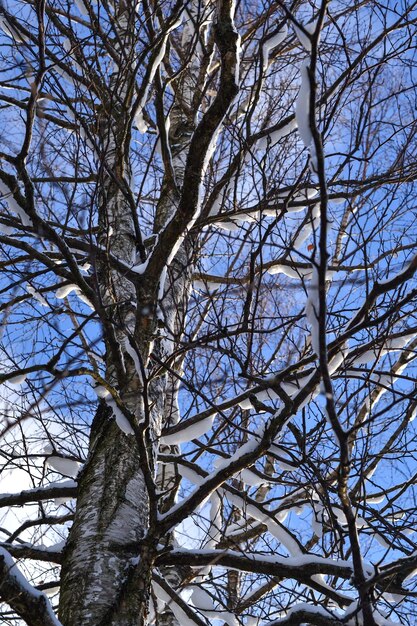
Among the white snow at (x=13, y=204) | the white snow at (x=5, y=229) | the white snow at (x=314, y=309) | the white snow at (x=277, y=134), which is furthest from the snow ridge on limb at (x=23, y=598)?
the white snow at (x=277, y=134)

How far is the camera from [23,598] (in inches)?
67.3

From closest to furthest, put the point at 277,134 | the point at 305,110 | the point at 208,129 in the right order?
the point at 305,110
the point at 208,129
the point at 277,134

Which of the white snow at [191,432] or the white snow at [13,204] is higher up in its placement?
the white snow at [13,204]

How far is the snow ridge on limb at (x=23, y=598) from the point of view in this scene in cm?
168

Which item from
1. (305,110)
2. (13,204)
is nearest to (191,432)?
(13,204)

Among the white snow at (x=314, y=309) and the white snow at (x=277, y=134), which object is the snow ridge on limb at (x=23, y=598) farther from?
the white snow at (x=277, y=134)

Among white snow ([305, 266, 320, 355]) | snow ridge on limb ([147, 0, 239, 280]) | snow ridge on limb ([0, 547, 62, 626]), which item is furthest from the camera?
snow ridge on limb ([147, 0, 239, 280])

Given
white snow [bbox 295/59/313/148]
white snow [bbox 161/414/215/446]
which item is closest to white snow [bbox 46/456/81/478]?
white snow [bbox 161/414/215/446]

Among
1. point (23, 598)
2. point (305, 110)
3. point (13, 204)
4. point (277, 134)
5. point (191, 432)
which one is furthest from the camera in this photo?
point (277, 134)

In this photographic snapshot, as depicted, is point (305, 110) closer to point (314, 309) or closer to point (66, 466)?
point (314, 309)

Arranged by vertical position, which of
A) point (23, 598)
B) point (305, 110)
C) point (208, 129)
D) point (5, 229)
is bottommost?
point (23, 598)

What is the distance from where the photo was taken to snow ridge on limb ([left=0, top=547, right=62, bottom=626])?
168cm

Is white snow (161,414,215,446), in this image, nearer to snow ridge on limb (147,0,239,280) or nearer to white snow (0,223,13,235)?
snow ridge on limb (147,0,239,280)

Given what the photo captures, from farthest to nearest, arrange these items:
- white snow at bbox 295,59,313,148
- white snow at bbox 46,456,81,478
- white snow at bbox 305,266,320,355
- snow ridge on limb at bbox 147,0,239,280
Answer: white snow at bbox 46,456,81,478 → snow ridge on limb at bbox 147,0,239,280 → white snow at bbox 305,266,320,355 → white snow at bbox 295,59,313,148
